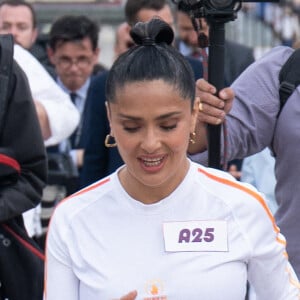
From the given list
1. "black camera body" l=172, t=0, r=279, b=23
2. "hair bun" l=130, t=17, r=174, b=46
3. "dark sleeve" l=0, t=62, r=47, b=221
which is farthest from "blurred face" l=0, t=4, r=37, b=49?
"hair bun" l=130, t=17, r=174, b=46

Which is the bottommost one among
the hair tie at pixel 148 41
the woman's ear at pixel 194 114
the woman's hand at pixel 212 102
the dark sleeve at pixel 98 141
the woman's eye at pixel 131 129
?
the dark sleeve at pixel 98 141

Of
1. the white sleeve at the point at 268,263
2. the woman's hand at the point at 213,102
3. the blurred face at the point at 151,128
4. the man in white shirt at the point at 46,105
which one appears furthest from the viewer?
the man in white shirt at the point at 46,105

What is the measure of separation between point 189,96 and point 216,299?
60cm

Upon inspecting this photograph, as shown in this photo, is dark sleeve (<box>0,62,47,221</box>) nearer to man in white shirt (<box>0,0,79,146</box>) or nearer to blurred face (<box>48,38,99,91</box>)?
man in white shirt (<box>0,0,79,146</box>)

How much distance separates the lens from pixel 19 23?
8.12 metres

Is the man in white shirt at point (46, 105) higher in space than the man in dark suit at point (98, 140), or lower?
higher

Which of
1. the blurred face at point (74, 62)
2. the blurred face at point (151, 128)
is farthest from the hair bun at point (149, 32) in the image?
the blurred face at point (74, 62)

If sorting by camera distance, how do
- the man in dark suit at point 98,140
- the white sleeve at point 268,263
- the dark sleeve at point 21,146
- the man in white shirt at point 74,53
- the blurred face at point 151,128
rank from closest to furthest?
the blurred face at point 151,128 → the white sleeve at point 268,263 → the dark sleeve at point 21,146 → the man in dark suit at point 98,140 → the man in white shirt at point 74,53

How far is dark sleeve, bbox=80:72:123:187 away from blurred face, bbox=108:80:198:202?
2.73 meters

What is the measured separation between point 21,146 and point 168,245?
1.57m

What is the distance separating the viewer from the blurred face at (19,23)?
8.09m

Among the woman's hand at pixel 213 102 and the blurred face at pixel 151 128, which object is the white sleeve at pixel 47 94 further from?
the blurred face at pixel 151 128

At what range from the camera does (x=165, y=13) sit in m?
6.93

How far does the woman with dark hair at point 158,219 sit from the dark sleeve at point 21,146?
130 centimetres
